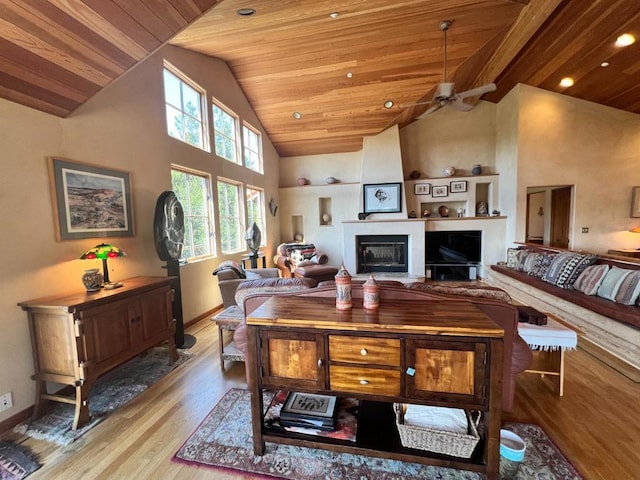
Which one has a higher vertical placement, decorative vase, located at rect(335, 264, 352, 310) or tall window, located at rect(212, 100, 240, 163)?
tall window, located at rect(212, 100, 240, 163)

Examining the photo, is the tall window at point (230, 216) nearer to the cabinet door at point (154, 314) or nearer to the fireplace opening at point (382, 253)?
the cabinet door at point (154, 314)

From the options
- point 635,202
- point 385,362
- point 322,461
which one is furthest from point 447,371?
point 635,202

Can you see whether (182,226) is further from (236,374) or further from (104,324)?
(236,374)

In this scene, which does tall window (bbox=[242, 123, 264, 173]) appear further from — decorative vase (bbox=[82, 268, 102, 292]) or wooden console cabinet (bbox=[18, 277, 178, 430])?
wooden console cabinet (bbox=[18, 277, 178, 430])

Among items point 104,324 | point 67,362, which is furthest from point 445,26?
point 67,362

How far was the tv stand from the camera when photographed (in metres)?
6.39

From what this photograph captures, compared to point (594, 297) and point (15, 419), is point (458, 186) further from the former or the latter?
point (15, 419)

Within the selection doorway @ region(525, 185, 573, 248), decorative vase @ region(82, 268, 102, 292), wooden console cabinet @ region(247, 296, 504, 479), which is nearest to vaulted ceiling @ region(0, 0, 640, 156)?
decorative vase @ region(82, 268, 102, 292)

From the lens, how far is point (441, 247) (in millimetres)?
6570

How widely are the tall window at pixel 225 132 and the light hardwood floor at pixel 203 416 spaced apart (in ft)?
11.7

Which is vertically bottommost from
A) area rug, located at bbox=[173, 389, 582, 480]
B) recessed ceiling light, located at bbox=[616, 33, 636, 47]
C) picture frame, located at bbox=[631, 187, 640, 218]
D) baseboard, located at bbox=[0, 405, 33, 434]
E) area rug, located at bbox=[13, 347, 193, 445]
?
area rug, located at bbox=[173, 389, 582, 480]

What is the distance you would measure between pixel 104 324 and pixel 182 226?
138 centimetres

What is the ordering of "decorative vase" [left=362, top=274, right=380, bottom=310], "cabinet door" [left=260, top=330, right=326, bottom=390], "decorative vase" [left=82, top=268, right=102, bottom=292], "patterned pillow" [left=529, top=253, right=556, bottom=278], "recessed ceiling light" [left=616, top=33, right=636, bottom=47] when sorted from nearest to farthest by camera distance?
"cabinet door" [left=260, top=330, right=326, bottom=390] < "decorative vase" [left=362, top=274, right=380, bottom=310] < "decorative vase" [left=82, top=268, right=102, bottom=292] < "recessed ceiling light" [left=616, top=33, right=636, bottom=47] < "patterned pillow" [left=529, top=253, right=556, bottom=278]

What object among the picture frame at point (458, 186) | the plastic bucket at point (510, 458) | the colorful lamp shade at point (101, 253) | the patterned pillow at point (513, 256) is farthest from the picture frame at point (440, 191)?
the colorful lamp shade at point (101, 253)
